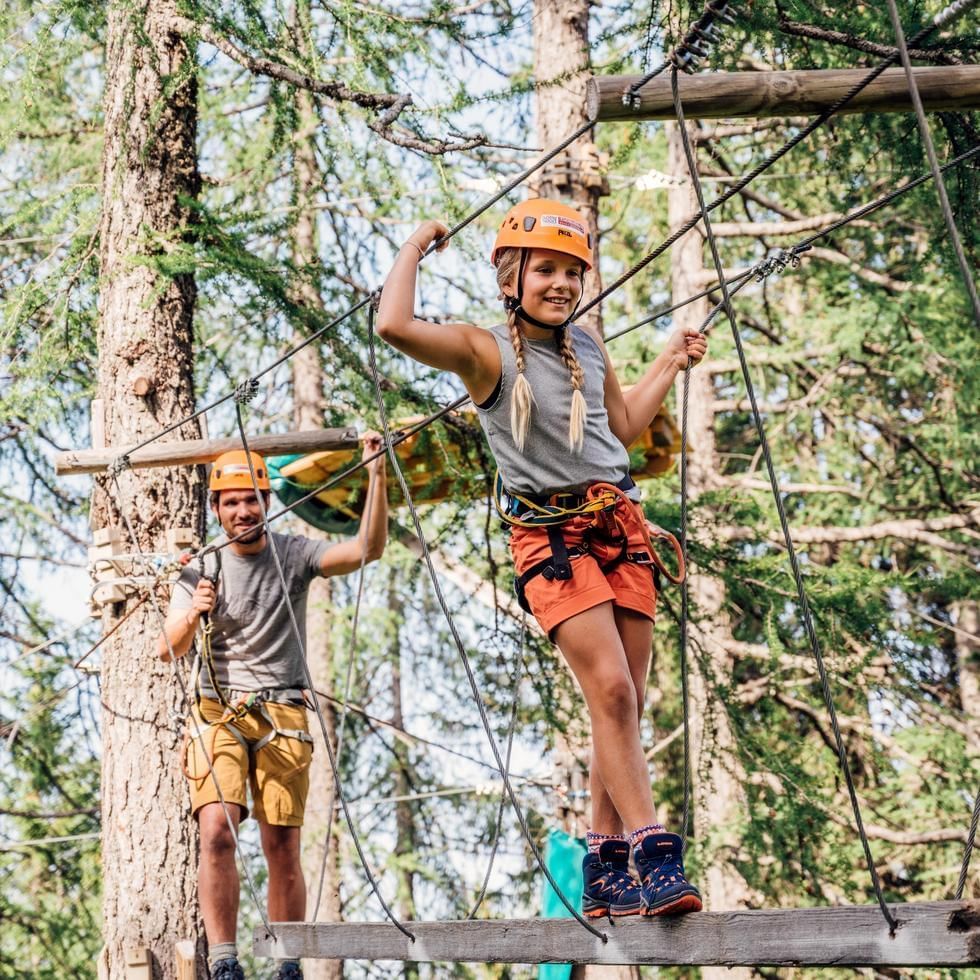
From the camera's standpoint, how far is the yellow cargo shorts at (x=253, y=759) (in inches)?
169

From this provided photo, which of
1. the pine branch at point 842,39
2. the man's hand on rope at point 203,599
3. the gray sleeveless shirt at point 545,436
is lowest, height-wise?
the gray sleeveless shirt at point 545,436

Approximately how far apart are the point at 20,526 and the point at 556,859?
4929mm

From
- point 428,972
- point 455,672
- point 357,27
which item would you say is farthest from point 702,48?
point 428,972

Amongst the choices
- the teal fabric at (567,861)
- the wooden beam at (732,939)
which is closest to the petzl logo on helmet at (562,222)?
the wooden beam at (732,939)

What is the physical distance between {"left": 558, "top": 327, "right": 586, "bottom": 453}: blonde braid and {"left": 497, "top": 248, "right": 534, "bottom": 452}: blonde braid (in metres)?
0.09

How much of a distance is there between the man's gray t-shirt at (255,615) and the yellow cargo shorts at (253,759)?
0.29ft

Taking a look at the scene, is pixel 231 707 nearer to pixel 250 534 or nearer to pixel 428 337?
pixel 250 534

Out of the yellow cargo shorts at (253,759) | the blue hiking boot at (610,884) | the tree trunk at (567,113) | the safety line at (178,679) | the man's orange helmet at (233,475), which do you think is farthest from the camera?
the tree trunk at (567,113)

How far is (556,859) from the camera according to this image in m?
6.66

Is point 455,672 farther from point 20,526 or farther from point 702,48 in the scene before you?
point 702,48

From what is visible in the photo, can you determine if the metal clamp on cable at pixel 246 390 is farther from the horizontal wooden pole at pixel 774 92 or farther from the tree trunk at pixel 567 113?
the tree trunk at pixel 567 113

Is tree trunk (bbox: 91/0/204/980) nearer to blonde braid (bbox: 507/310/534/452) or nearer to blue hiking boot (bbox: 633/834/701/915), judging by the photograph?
blonde braid (bbox: 507/310/534/452)

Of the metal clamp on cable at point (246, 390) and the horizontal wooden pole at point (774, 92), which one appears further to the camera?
the metal clamp on cable at point (246, 390)

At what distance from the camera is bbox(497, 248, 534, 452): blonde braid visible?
2957mm
